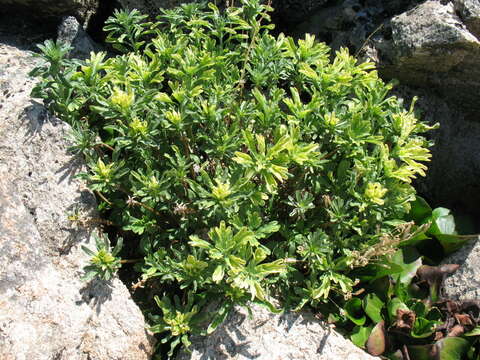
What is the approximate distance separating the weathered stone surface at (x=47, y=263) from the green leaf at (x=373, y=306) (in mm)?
1635

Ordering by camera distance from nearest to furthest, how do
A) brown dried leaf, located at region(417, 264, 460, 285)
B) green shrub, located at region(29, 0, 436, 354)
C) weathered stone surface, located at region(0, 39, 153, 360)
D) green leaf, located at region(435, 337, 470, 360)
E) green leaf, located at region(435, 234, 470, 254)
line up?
weathered stone surface, located at region(0, 39, 153, 360), green shrub, located at region(29, 0, 436, 354), green leaf, located at region(435, 337, 470, 360), brown dried leaf, located at region(417, 264, 460, 285), green leaf, located at region(435, 234, 470, 254)

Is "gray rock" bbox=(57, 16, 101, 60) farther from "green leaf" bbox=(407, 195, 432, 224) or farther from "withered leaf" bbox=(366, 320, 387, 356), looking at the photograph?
"withered leaf" bbox=(366, 320, 387, 356)

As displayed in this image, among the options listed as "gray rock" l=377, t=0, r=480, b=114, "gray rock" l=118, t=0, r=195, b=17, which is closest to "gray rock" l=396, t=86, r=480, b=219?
"gray rock" l=377, t=0, r=480, b=114

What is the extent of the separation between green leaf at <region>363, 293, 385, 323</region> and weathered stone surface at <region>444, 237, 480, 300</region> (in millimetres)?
650

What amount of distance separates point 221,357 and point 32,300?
1309 millimetres

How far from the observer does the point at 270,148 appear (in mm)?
3549

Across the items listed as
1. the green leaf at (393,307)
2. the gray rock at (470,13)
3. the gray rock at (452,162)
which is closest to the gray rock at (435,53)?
the gray rock at (470,13)

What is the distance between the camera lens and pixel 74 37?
478 centimetres

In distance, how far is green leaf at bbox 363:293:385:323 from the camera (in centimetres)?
411

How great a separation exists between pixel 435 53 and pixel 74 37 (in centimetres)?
313

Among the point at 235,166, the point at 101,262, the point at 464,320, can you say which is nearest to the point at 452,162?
the point at 464,320

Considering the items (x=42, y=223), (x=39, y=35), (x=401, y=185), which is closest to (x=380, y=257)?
(x=401, y=185)

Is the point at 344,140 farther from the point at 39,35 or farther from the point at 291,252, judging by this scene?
the point at 39,35

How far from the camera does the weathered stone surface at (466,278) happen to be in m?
4.38
